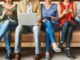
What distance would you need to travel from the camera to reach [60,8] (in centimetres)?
252

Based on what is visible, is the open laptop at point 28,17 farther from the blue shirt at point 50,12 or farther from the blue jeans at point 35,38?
the blue shirt at point 50,12

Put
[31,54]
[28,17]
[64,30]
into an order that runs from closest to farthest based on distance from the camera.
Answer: [28,17]
[64,30]
[31,54]

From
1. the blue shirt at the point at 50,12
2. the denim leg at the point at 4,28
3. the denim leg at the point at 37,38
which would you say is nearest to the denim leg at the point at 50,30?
the denim leg at the point at 37,38

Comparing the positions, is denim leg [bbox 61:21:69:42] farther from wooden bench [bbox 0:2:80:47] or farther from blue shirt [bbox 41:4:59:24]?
blue shirt [bbox 41:4:59:24]

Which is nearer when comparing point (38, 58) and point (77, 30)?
point (38, 58)

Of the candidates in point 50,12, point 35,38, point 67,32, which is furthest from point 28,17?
point 67,32

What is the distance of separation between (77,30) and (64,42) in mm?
290

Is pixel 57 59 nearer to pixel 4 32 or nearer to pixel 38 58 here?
pixel 38 58

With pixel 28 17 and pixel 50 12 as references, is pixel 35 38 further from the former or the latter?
pixel 50 12

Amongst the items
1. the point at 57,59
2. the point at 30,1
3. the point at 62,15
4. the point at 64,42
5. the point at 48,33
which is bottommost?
the point at 57,59

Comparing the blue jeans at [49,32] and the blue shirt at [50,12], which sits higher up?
the blue shirt at [50,12]

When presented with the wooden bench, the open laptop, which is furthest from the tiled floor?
the open laptop

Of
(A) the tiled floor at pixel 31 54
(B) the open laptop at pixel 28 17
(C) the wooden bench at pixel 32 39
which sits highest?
(B) the open laptop at pixel 28 17

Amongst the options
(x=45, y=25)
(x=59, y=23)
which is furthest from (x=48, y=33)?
(x=59, y=23)
